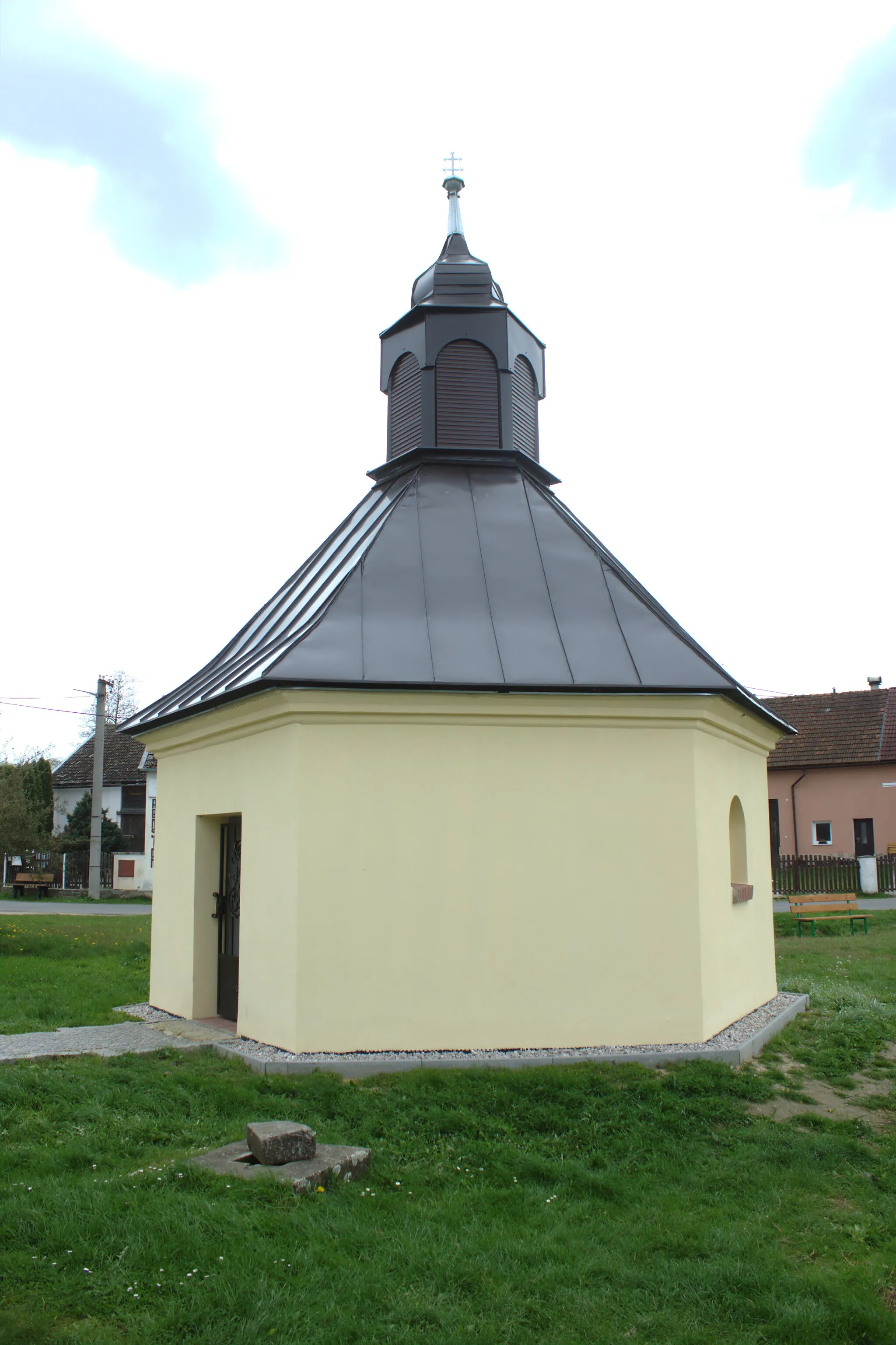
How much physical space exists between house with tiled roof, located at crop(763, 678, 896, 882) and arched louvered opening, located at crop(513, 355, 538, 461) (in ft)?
71.0

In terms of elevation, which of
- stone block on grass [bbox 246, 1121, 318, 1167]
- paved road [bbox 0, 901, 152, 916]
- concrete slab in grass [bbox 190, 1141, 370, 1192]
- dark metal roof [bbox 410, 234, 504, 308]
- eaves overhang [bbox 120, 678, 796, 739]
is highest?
dark metal roof [bbox 410, 234, 504, 308]

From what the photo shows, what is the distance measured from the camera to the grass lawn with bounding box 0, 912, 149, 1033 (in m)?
9.59

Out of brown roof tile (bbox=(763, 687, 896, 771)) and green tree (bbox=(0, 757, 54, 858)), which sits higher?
brown roof tile (bbox=(763, 687, 896, 771))

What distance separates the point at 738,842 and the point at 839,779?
23942 millimetres

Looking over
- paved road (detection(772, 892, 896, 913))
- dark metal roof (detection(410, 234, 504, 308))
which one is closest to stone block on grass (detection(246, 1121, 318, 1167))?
dark metal roof (detection(410, 234, 504, 308))

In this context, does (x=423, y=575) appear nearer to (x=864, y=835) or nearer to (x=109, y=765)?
(x=864, y=835)

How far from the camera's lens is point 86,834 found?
3625 centimetres

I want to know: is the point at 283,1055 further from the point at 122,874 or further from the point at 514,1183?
the point at 122,874

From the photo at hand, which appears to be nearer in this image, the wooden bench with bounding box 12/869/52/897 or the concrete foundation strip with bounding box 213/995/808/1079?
the concrete foundation strip with bounding box 213/995/808/1079

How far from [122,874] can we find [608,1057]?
3065 centimetres

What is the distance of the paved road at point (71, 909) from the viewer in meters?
23.7

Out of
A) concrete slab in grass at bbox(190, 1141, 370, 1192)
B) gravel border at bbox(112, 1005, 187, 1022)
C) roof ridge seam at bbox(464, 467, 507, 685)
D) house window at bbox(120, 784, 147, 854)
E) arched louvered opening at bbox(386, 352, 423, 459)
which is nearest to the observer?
concrete slab in grass at bbox(190, 1141, 370, 1192)

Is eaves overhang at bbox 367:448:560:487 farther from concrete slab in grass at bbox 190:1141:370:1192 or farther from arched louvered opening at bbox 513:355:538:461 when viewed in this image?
concrete slab in grass at bbox 190:1141:370:1192

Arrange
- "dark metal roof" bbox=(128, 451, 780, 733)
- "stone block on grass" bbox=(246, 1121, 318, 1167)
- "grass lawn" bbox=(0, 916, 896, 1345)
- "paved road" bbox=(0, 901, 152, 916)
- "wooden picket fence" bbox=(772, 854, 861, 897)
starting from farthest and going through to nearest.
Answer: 1. "wooden picket fence" bbox=(772, 854, 861, 897)
2. "paved road" bbox=(0, 901, 152, 916)
3. "dark metal roof" bbox=(128, 451, 780, 733)
4. "stone block on grass" bbox=(246, 1121, 318, 1167)
5. "grass lawn" bbox=(0, 916, 896, 1345)
